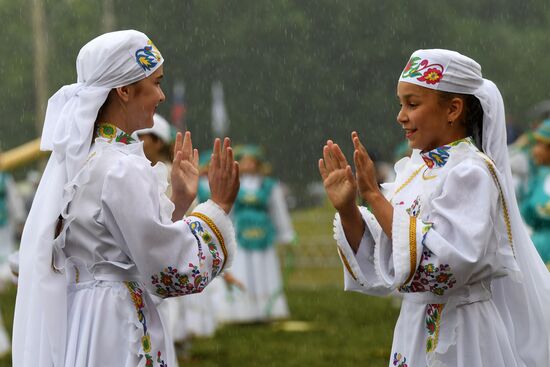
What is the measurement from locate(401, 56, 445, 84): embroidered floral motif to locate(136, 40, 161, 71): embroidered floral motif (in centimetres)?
99

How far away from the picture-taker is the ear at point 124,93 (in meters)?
3.92

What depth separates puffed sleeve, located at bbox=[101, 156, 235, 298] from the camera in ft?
12.0

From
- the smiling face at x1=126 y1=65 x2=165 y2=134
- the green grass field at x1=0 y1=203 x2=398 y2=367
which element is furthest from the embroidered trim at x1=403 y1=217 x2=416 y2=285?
the green grass field at x1=0 y1=203 x2=398 y2=367

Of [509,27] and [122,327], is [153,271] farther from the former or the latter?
[509,27]

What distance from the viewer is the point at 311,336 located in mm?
9953

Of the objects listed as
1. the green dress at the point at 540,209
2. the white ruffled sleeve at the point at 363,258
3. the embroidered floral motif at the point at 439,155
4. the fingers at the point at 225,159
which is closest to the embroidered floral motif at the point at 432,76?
the embroidered floral motif at the point at 439,155

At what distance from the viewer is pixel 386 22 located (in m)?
29.0

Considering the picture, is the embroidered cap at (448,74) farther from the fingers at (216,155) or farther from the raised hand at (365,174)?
the fingers at (216,155)

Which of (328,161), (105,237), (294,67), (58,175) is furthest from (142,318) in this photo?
(294,67)

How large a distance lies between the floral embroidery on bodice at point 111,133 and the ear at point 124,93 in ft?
0.37

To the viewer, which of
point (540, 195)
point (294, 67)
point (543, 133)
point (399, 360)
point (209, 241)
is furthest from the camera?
point (294, 67)

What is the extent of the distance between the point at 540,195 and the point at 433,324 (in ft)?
12.2

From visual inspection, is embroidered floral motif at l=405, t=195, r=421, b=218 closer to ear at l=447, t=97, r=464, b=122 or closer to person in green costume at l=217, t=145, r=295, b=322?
ear at l=447, t=97, r=464, b=122

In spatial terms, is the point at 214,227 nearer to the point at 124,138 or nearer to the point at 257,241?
the point at 124,138
